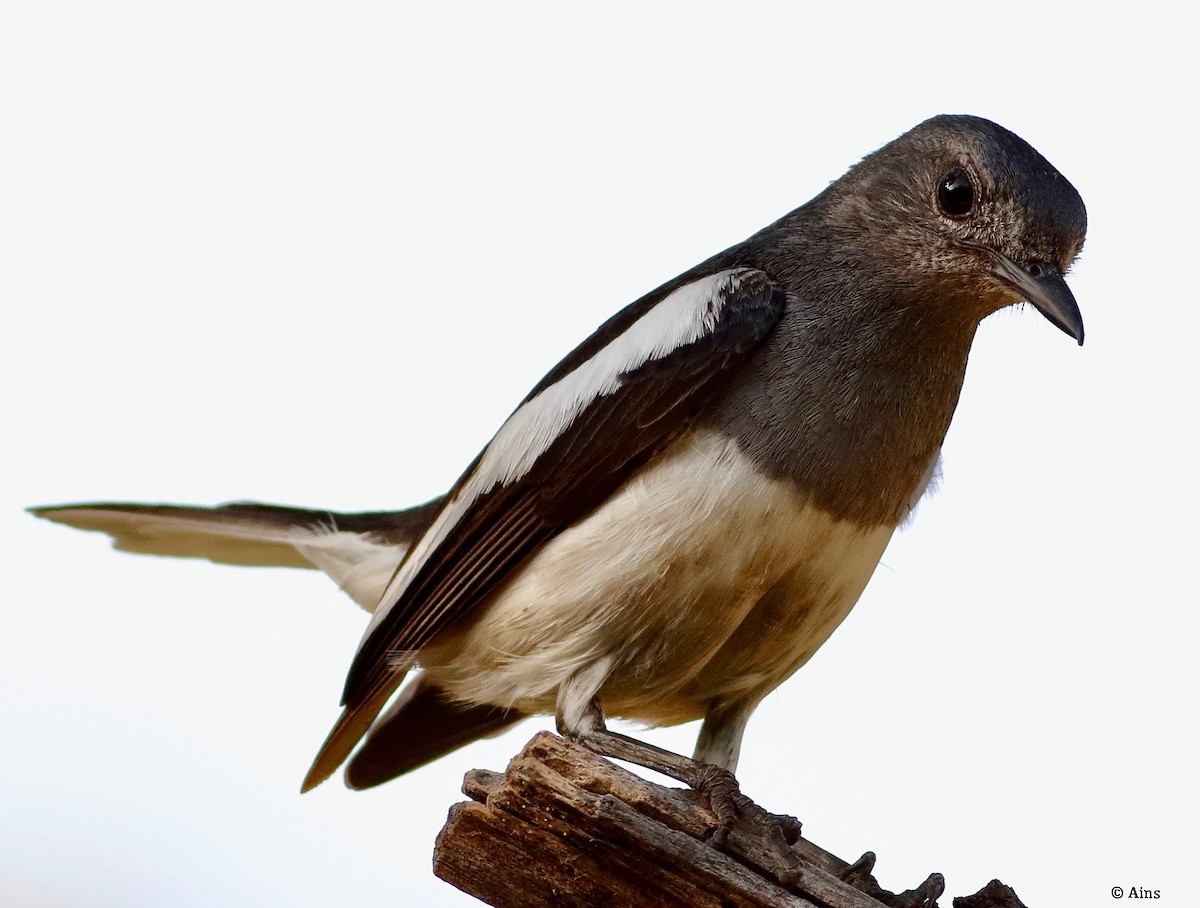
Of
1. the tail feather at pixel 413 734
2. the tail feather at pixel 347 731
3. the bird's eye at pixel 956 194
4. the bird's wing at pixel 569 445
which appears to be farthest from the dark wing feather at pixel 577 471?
the bird's eye at pixel 956 194

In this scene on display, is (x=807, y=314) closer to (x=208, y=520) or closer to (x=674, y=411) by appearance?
(x=674, y=411)

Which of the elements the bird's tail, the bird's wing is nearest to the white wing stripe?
the bird's wing

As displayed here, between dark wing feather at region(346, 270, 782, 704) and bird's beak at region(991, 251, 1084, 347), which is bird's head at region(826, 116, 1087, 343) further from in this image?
dark wing feather at region(346, 270, 782, 704)

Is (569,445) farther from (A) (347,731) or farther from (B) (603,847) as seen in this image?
(A) (347,731)

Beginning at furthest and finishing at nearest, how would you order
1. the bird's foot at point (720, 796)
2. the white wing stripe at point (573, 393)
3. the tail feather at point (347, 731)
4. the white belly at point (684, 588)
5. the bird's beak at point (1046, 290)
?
1. the tail feather at point (347, 731)
2. the white wing stripe at point (573, 393)
3. the bird's beak at point (1046, 290)
4. the white belly at point (684, 588)
5. the bird's foot at point (720, 796)

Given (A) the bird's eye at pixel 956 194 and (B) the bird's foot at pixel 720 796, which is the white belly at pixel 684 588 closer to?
(B) the bird's foot at pixel 720 796

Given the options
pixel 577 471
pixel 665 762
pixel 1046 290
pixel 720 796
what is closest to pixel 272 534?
pixel 577 471
